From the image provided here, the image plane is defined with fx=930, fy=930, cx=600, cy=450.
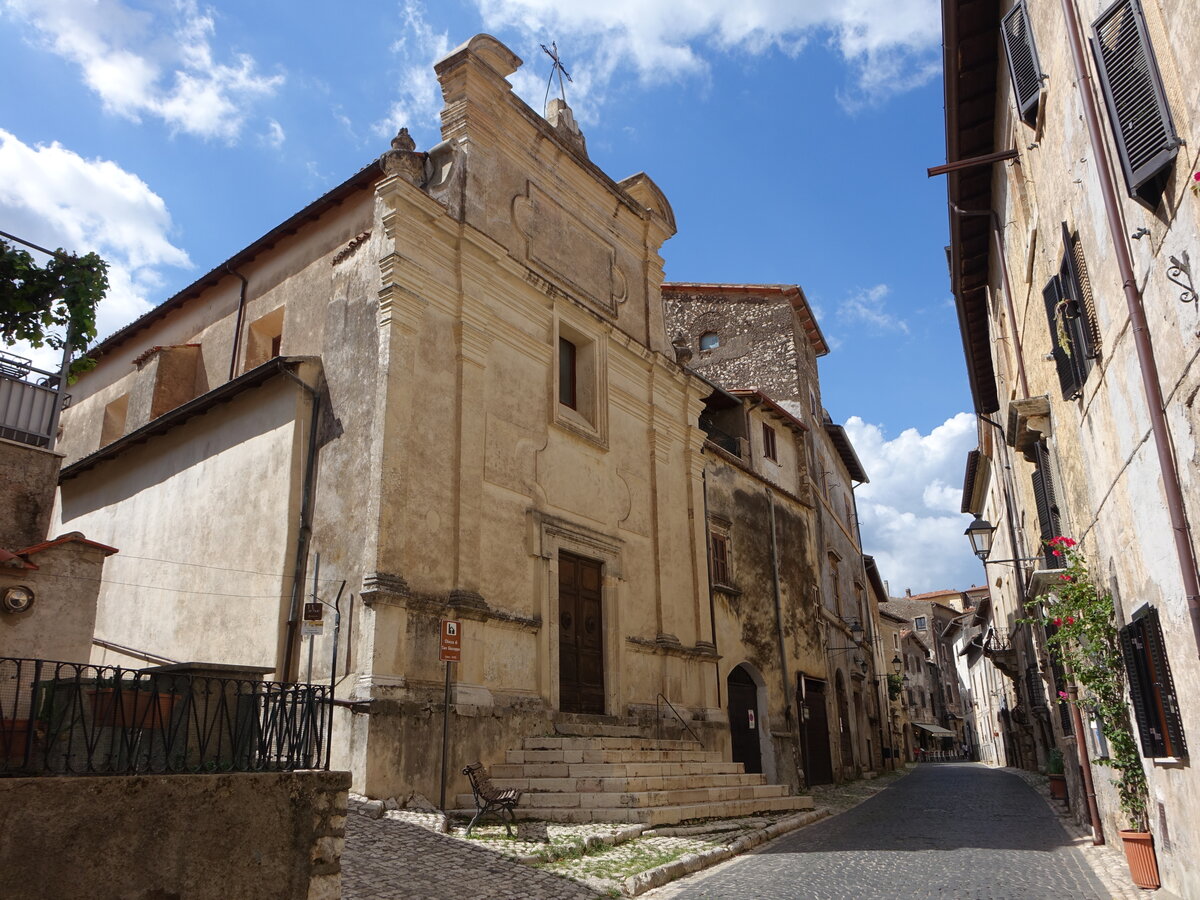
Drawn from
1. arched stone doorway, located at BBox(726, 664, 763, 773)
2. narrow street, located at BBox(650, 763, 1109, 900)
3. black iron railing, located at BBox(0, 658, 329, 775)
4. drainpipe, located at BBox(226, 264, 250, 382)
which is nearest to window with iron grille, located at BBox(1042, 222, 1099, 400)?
narrow street, located at BBox(650, 763, 1109, 900)

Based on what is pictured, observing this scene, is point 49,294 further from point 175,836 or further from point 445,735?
point 445,735

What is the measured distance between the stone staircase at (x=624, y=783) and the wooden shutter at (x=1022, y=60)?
872 centimetres

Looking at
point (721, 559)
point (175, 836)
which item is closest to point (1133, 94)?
point (175, 836)

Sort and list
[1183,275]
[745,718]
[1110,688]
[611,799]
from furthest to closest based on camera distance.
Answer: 1. [745,718]
2. [611,799]
3. [1110,688]
4. [1183,275]

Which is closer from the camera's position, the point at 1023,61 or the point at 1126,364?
the point at 1126,364

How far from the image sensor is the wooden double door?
14.4m

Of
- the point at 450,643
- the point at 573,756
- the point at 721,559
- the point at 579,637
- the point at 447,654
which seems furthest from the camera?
the point at 721,559

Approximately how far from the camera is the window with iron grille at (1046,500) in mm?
12242

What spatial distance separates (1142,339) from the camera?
6461mm

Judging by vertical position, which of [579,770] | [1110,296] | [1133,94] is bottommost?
[579,770]

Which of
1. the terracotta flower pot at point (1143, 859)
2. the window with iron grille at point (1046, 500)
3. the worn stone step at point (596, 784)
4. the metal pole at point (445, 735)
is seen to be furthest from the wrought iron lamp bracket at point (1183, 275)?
the metal pole at point (445, 735)

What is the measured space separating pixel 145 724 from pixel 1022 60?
32.1ft

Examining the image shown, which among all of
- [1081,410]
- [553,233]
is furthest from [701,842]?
[553,233]

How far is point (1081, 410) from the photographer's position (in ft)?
29.9
